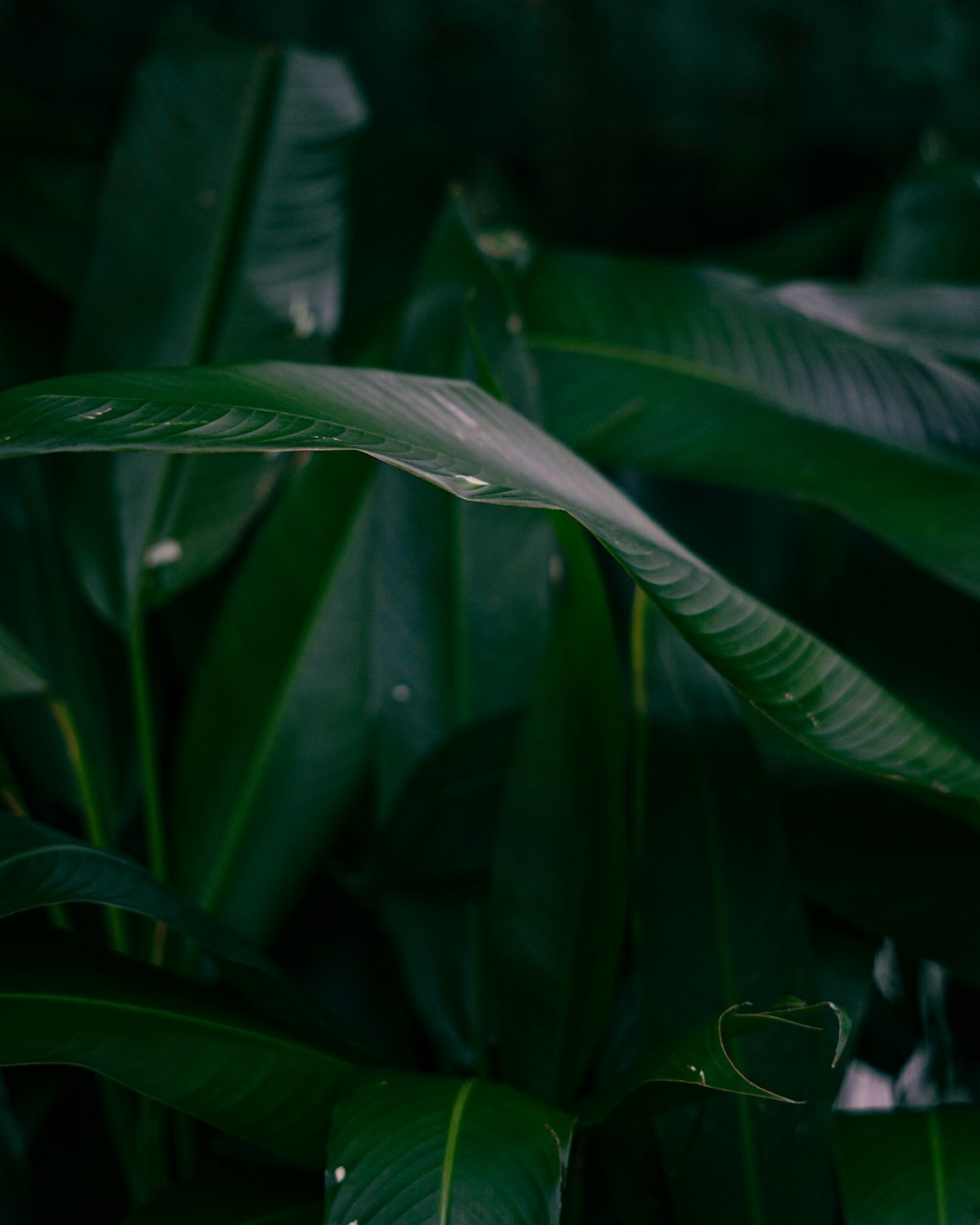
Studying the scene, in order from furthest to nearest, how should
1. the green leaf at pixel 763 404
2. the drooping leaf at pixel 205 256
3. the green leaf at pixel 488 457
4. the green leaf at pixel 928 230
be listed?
the green leaf at pixel 928 230, the drooping leaf at pixel 205 256, the green leaf at pixel 763 404, the green leaf at pixel 488 457

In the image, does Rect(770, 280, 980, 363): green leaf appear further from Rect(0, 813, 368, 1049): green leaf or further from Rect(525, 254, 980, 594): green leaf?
Rect(0, 813, 368, 1049): green leaf

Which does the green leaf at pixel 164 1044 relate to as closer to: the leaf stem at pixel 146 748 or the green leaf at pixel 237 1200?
the green leaf at pixel 237 1200

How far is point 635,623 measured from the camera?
514 mm

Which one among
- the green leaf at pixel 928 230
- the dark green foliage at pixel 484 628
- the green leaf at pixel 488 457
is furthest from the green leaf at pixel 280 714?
the green leaf at pixel 928 230

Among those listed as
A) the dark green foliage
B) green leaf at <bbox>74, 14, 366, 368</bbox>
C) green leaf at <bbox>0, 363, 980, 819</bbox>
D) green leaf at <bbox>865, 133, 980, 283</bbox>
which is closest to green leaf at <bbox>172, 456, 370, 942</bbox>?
the dark green foliage

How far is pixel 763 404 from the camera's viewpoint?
2.00ft

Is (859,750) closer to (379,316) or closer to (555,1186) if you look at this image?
(555,1186)

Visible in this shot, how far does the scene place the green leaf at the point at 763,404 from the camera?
1.91 feet

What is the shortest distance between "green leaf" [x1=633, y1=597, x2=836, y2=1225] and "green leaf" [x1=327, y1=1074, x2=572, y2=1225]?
11cm

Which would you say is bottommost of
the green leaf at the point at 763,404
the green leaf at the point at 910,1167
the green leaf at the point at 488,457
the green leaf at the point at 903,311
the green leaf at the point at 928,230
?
the green leaf at the point at 910,1167

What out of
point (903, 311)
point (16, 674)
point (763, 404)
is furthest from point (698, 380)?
point (16, 674)

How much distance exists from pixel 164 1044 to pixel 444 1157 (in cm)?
14

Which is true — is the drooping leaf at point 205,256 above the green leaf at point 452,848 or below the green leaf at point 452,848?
above

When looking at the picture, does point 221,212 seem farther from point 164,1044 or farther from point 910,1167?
point 910,1167
